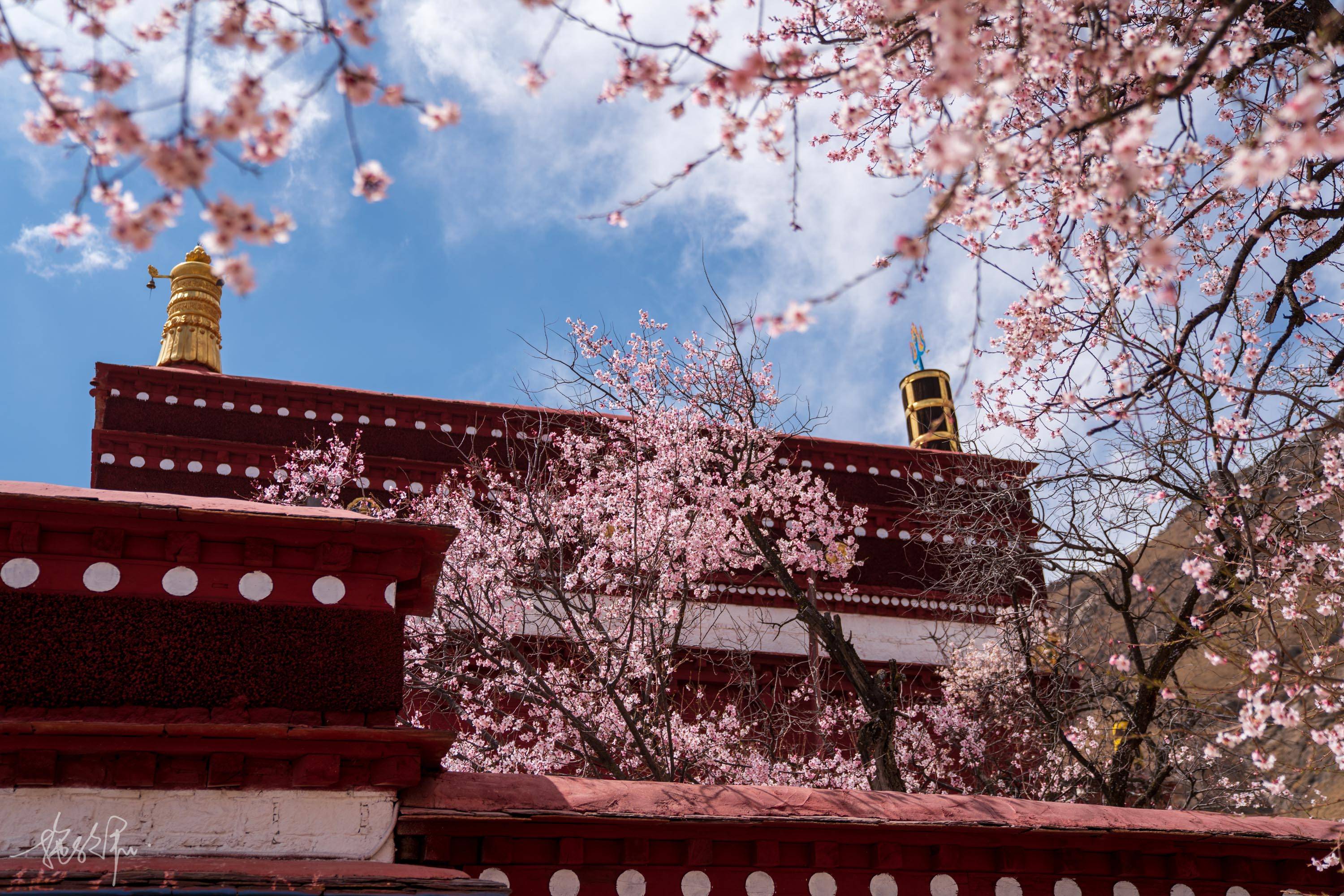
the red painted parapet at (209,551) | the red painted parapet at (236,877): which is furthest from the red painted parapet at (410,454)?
the red painted parapet at (236,877)

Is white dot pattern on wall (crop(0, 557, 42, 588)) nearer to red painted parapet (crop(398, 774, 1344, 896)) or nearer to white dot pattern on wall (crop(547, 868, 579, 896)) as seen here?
red painted parapet (crop(398, 774, 1344, 896))

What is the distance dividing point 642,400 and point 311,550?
734cm

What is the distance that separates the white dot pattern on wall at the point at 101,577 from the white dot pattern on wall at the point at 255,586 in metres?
0.51

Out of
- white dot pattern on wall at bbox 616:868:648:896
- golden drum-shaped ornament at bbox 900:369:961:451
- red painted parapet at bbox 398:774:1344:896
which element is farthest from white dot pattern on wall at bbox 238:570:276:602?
golden drum-shaped ornament at bbox 900:369:961:451

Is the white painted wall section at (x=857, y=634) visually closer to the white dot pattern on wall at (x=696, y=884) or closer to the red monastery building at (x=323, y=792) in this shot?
the red monastery building at (x=323, y=792)

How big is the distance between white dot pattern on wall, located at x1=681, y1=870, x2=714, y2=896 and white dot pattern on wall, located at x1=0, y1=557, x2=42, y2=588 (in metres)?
3.24

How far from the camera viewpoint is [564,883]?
4875 mm

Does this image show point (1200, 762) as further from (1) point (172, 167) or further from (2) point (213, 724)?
(1) point (172, 167)

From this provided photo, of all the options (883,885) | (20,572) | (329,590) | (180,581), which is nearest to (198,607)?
(180,581)

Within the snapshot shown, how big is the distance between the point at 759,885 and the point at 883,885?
682mm

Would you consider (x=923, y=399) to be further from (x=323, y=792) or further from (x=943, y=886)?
(x=323, y=792)

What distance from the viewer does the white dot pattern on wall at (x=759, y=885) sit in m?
5.11

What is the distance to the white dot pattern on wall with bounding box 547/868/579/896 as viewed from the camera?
4855mm

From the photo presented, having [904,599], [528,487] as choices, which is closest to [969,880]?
[528,487]
